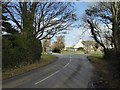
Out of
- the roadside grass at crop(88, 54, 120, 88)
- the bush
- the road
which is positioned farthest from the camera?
the bush

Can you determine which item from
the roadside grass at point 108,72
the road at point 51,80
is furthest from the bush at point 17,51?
the roadside grass at point 108,72

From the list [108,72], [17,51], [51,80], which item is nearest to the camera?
[51,80]

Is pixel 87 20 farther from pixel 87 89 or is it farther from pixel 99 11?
pixel 87 89

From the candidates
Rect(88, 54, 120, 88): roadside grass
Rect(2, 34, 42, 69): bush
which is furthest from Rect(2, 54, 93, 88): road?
Rect(2, 34, 42, 69): bush

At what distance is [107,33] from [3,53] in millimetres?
30481

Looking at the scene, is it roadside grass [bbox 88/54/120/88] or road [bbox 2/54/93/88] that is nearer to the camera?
roadside grass [bbox 88/54/120/88]

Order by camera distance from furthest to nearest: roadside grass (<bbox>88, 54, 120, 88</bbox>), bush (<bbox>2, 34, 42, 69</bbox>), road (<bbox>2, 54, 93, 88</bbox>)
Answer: bush (<bbox>2, 34, 42, 69</bbox>) < road (<bbox>2, 54, 93, 88</bbox>) < roadside grass (<bbox>88, 54, 120, 88</bbox>)

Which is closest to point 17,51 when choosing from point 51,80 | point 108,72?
point 108,72

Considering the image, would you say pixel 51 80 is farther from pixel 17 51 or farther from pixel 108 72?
pixel 17 51

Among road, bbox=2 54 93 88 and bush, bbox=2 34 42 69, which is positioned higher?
bush, bbox=2 34 42 69

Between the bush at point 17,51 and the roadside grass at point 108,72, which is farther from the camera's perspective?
the bush at point 17,51

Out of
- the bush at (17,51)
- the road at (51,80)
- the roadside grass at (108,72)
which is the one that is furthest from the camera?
the bush at (17,51)

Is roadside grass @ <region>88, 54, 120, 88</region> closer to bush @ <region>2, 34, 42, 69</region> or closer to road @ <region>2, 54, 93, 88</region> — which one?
road @ <region>2, 54, 93, 88</region>

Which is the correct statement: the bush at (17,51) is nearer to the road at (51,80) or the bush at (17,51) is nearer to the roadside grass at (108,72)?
the road at (51,80)
